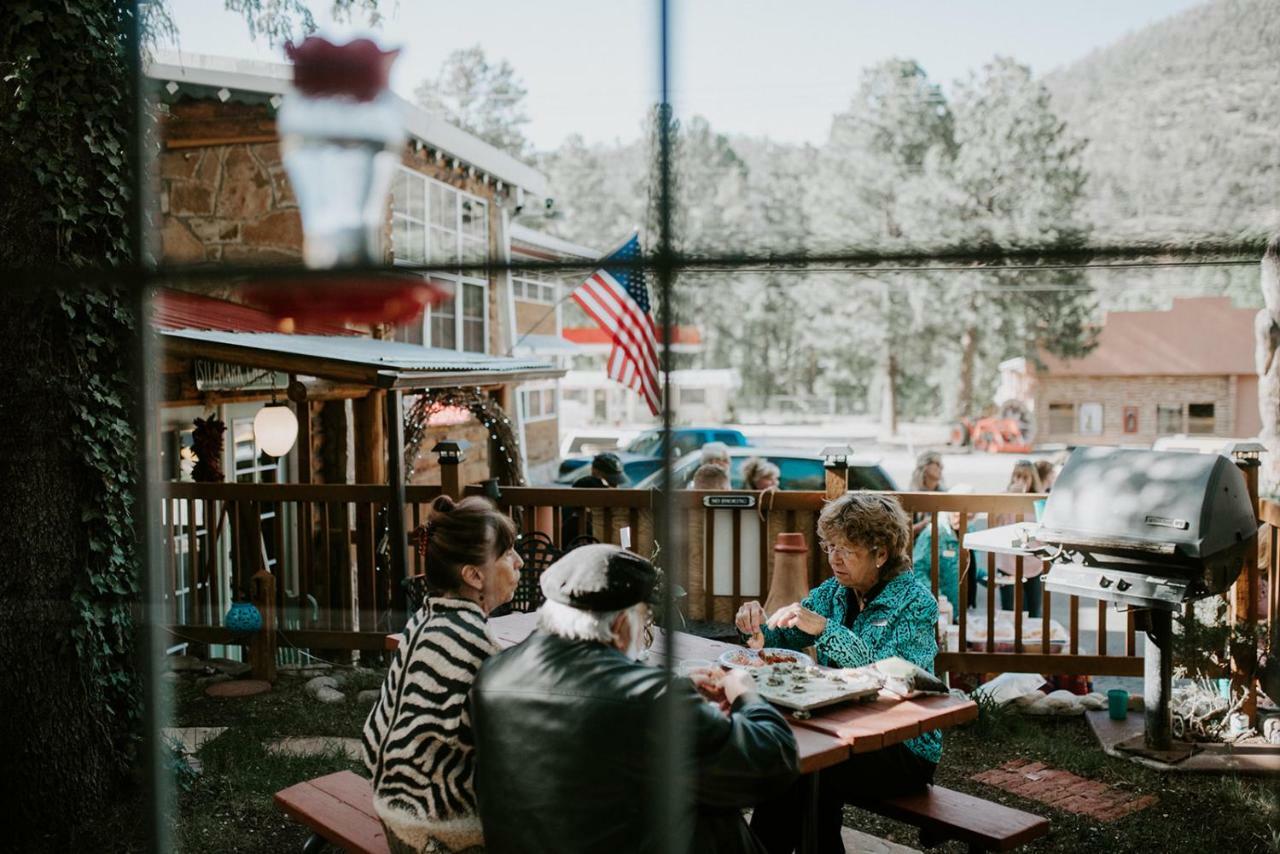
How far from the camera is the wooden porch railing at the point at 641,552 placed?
4016 mm

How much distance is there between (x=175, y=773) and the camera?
305cm

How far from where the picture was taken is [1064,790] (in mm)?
3328

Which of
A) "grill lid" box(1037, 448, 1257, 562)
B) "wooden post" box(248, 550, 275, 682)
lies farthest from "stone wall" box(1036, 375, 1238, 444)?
"wooden post" box(248, 550, 275, 682)

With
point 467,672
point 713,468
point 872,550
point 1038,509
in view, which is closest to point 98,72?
point 467,672

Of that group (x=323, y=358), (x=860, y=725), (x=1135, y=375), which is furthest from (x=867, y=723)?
(x=323, y=358)

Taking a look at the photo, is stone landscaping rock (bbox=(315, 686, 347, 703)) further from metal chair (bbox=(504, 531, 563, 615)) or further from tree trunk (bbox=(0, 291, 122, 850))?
tree trunk (bbox=(0, 291, 122, 850))

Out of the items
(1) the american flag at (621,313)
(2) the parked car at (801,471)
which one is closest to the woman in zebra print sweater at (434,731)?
(1) the american flag at (621,313)

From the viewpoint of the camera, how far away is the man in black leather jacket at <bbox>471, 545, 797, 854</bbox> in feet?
5.19

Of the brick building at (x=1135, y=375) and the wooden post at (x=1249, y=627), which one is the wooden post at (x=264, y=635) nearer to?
the brick building at (x=1135, y=375)

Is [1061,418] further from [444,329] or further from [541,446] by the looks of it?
[541,446]

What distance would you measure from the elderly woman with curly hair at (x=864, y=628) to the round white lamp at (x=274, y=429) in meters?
3.10

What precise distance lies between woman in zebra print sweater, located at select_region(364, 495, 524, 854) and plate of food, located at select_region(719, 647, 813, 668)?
0.77 m

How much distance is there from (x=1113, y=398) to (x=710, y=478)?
2685 millimetres

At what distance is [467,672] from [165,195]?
15.7 feet
